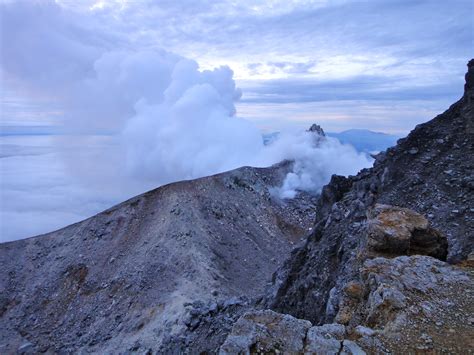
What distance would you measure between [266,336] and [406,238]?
20.6 feet

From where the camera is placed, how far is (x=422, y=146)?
74.7ft

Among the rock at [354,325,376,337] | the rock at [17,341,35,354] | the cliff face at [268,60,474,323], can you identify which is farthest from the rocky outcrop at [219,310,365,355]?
the rock at [17,341,35,354]

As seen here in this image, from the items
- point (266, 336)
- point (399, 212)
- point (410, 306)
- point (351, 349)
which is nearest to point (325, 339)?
point (351, 349)

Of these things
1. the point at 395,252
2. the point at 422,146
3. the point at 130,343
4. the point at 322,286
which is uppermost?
the point at 422,146

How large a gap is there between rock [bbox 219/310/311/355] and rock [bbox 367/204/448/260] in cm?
492

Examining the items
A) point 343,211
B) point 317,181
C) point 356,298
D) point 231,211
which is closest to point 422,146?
point 343,211

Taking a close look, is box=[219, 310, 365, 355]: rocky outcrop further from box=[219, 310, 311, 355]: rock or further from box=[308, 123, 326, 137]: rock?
box=[308, 123, 326, 137]: rock

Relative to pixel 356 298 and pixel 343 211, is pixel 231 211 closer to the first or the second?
pixel 343 211

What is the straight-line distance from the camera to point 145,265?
36500mm

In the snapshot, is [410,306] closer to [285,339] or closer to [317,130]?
[285,339]

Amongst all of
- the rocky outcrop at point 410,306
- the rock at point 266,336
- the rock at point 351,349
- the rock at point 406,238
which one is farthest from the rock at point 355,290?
the rock at point 351,349

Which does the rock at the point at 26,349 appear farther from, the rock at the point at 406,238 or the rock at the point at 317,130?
the rock at the point at 317,130

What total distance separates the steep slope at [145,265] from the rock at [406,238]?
12327mm

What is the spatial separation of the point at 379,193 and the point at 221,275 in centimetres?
1838
